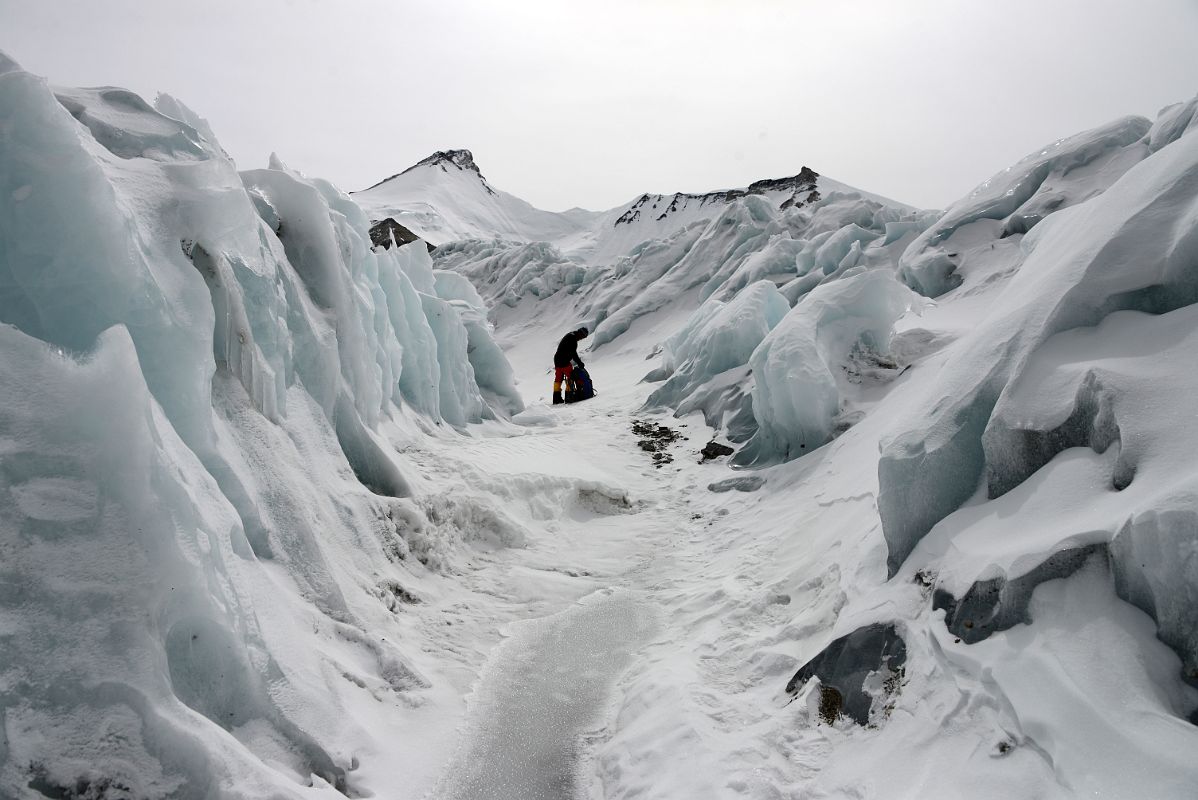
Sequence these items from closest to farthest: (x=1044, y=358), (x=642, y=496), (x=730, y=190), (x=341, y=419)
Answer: (x=1044, y=358) → (x=341, y=419) → (x=642, y=496) → (x=730, y=190)

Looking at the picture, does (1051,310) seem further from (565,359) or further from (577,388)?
(577,388)

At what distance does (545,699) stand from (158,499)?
2.60m

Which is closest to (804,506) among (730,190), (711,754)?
(711,754)

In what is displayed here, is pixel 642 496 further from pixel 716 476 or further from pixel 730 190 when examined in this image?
pixel 730 190

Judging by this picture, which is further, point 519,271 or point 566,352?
point 519,271

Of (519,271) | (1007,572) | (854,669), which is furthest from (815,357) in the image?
(519,271)

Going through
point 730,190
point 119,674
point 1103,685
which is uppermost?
point 730,190

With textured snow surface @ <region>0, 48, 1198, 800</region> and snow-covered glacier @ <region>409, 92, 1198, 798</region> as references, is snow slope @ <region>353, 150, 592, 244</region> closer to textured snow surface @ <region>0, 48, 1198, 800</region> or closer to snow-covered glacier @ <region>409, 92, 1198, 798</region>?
textured snow surface @ <region>0, 48, 1198, 800</region>

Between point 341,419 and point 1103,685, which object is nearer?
point 1103,685

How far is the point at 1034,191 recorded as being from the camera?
1509cm

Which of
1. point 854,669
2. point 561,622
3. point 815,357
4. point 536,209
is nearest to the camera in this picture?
point 854,669

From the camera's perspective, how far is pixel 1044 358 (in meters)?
4.14

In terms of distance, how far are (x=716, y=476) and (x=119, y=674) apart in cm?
743

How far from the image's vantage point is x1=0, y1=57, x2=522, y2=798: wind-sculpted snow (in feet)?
9.19
